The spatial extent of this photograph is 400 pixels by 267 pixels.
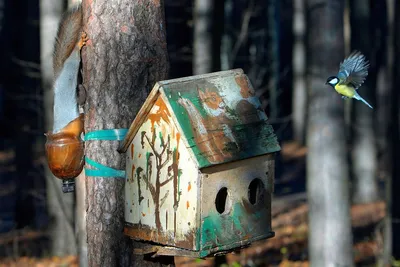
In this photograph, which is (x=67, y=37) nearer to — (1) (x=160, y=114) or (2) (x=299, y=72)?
(1) (x=160, y=114)

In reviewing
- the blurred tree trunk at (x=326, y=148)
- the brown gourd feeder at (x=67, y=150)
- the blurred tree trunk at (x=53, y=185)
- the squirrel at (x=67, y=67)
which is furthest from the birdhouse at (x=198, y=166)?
the blurred tree trunk at (x=53, y=185)

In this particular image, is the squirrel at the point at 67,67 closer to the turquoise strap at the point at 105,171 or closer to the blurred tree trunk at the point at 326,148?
the turquoise strap at the point at 105,171

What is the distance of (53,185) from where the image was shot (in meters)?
11.0

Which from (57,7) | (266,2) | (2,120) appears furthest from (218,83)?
(2,120)

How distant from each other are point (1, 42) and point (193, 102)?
20052 mm

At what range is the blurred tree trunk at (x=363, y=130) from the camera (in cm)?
1479

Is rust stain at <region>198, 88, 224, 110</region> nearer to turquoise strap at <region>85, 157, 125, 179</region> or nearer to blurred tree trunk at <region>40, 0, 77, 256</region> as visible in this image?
turquoise strap at <region>85, 157, 125, 179</region>

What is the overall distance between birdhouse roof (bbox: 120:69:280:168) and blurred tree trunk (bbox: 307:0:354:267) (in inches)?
148

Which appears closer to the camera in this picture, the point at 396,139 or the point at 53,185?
the point at 396,139

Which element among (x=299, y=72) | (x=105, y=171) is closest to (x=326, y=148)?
(x=105, y=171)

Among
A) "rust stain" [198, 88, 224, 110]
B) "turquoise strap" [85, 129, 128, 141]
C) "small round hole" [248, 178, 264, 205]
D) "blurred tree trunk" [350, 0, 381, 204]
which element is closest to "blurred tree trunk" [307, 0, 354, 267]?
"small round hole" [248, 178, 264, 205]

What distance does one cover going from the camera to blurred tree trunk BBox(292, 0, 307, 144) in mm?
20578

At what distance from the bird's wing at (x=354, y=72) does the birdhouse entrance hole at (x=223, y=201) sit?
35.2 inches

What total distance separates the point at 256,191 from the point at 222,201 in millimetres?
201
